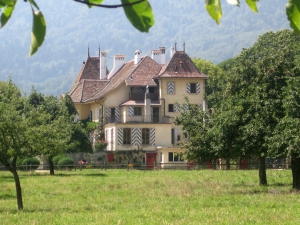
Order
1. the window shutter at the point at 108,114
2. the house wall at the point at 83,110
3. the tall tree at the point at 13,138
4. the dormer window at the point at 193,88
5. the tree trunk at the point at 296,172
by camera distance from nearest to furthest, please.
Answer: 1. the tall tree at the point at 13,138
2. the tree trunk at the point at 296,172
3. the dormer window at the point at 193,88
4. the window shutter at the point at 108,114
5. the house wall at the point at 83,110

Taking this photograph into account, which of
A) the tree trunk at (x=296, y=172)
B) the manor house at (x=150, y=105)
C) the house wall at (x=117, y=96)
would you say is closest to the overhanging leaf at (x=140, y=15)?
the tree trunk at (x=296, y=172)

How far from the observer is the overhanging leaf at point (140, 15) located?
5.92ft

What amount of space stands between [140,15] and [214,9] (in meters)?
0.21

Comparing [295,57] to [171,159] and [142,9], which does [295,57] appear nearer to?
[142,9]

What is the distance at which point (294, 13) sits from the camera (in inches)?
72.5

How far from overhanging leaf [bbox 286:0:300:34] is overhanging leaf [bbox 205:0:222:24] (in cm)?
19

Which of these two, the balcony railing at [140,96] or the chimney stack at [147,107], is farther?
the balcony railing at [140,96]

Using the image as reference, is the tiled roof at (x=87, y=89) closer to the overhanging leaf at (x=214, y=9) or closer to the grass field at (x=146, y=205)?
the grass field at (x=146, y=205)

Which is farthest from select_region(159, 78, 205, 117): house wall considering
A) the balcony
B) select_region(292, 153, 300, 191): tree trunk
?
select_region(292, 153, 300, 191): tree trunk

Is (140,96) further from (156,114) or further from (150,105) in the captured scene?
(156,114)

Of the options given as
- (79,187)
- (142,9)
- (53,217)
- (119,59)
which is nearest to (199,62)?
(119,59)

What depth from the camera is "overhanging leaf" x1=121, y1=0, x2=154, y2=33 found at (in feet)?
5.92

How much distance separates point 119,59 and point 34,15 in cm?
7413

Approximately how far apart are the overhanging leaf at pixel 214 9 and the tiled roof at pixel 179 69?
6088 centimetres
